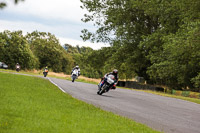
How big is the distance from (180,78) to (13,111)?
30695 millimetres

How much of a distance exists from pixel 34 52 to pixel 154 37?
5846 cm

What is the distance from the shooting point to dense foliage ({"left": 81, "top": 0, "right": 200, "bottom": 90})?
3388 centimetres

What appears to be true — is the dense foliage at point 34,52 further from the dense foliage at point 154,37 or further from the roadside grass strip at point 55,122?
the roadside grass strip at point 55,122

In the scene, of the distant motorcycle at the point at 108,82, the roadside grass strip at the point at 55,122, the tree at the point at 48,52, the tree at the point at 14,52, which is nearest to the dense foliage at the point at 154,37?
the distant motorcycle at the point at 108,82

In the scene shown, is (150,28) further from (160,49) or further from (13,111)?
(13,111)

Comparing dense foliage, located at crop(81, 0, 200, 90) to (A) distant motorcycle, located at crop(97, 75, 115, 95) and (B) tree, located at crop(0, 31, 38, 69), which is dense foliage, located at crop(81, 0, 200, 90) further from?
(B) tree, located at crop(0, 31, 38, 69)

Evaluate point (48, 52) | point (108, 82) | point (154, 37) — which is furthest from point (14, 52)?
point (108, 82)

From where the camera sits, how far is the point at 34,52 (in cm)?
9394

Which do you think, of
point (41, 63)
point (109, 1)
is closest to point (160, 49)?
point (109, 1)

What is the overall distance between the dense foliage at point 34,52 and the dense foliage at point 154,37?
34.5 metres

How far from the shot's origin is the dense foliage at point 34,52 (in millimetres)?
80062

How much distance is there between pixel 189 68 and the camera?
36250 millimetres

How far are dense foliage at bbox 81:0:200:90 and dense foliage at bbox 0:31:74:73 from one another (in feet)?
113

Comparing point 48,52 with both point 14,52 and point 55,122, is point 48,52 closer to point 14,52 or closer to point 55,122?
point 14,52
